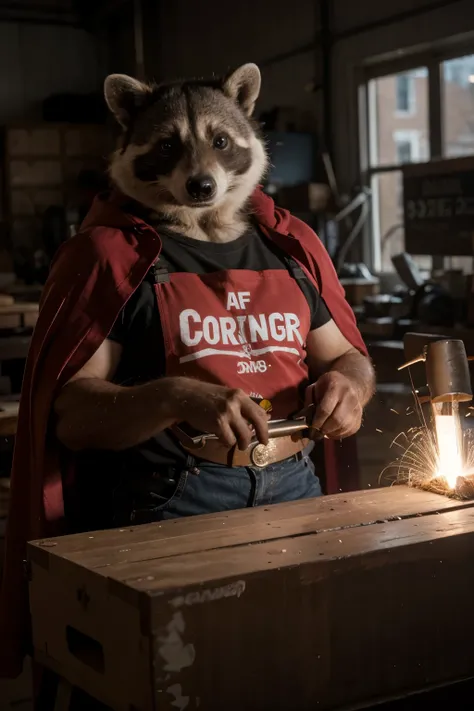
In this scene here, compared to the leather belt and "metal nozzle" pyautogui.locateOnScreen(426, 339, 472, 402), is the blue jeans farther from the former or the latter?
"metal nozzle" pyautogui.locateOnScreen(426, 339, 472, 402)

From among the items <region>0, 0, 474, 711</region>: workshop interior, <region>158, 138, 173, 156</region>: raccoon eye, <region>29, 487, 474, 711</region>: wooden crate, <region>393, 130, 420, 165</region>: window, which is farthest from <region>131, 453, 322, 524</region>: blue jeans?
A: <region>393, 130, 420, 165</region>: window

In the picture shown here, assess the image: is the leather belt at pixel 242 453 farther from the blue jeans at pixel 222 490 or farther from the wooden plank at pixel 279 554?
the wooden plank at pixel 279 554

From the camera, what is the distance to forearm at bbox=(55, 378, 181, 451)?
1718mm

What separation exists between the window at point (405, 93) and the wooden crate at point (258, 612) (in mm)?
6059

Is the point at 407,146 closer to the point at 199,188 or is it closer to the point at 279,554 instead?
the point at 199,188

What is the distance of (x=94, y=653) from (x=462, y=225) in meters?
2.35

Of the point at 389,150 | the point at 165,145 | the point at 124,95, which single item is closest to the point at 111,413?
the point at 165,145

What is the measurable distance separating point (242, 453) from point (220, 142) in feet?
2.24

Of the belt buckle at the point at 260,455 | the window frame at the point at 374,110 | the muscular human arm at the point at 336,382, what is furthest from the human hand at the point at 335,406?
the window frame at the point at 374,110

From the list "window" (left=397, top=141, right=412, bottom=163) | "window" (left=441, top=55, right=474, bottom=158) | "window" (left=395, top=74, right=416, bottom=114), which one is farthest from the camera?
"window" (left=397, top=141, right=412, bottom=163)

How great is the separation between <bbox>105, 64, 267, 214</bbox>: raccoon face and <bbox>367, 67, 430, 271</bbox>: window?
5171 mm

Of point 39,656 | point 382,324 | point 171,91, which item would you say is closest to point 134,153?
point 171,91

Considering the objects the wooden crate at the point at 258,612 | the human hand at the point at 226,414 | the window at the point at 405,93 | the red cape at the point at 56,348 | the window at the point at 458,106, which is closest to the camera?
the wooden crate at the point at 258,612

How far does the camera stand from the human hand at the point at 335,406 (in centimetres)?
180
